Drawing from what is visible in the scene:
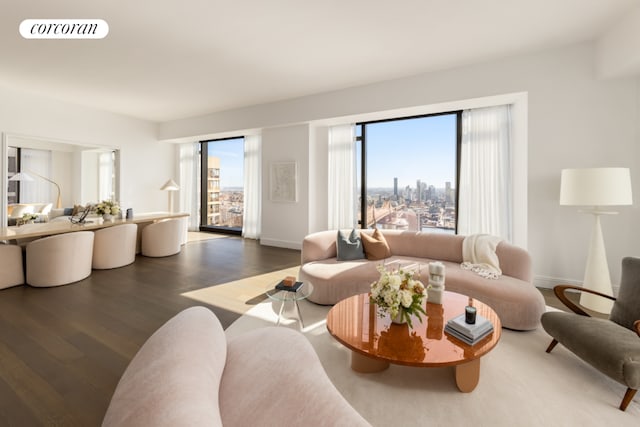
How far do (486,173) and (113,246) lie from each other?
6190 mm

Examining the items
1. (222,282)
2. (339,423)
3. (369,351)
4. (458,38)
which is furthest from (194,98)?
(339,423)

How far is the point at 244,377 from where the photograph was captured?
1.21 m

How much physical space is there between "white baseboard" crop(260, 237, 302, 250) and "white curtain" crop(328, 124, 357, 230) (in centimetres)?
83

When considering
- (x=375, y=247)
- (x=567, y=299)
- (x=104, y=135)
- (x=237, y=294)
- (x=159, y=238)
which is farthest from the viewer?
(x=104, y=135)

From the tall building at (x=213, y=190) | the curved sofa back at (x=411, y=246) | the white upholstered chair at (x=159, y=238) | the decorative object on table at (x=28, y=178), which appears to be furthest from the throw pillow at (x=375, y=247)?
the decorative object on table at (x=28, y=178)

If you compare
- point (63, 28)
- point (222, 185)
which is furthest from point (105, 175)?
point (63, 28)

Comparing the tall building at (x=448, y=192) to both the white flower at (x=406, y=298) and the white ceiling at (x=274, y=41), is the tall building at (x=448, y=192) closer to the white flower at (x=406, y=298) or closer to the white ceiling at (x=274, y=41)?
the white ceiling at (x=274, y=41)

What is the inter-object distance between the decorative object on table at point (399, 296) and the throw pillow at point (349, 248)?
1730 millimetres

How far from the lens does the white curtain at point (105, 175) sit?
8.26 metres

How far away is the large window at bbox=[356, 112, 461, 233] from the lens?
527cm

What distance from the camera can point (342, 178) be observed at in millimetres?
6109

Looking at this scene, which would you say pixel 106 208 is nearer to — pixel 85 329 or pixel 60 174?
pixel 85 329

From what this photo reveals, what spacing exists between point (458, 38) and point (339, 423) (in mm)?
4264

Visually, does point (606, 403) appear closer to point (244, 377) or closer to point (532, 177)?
point (244, 377)
